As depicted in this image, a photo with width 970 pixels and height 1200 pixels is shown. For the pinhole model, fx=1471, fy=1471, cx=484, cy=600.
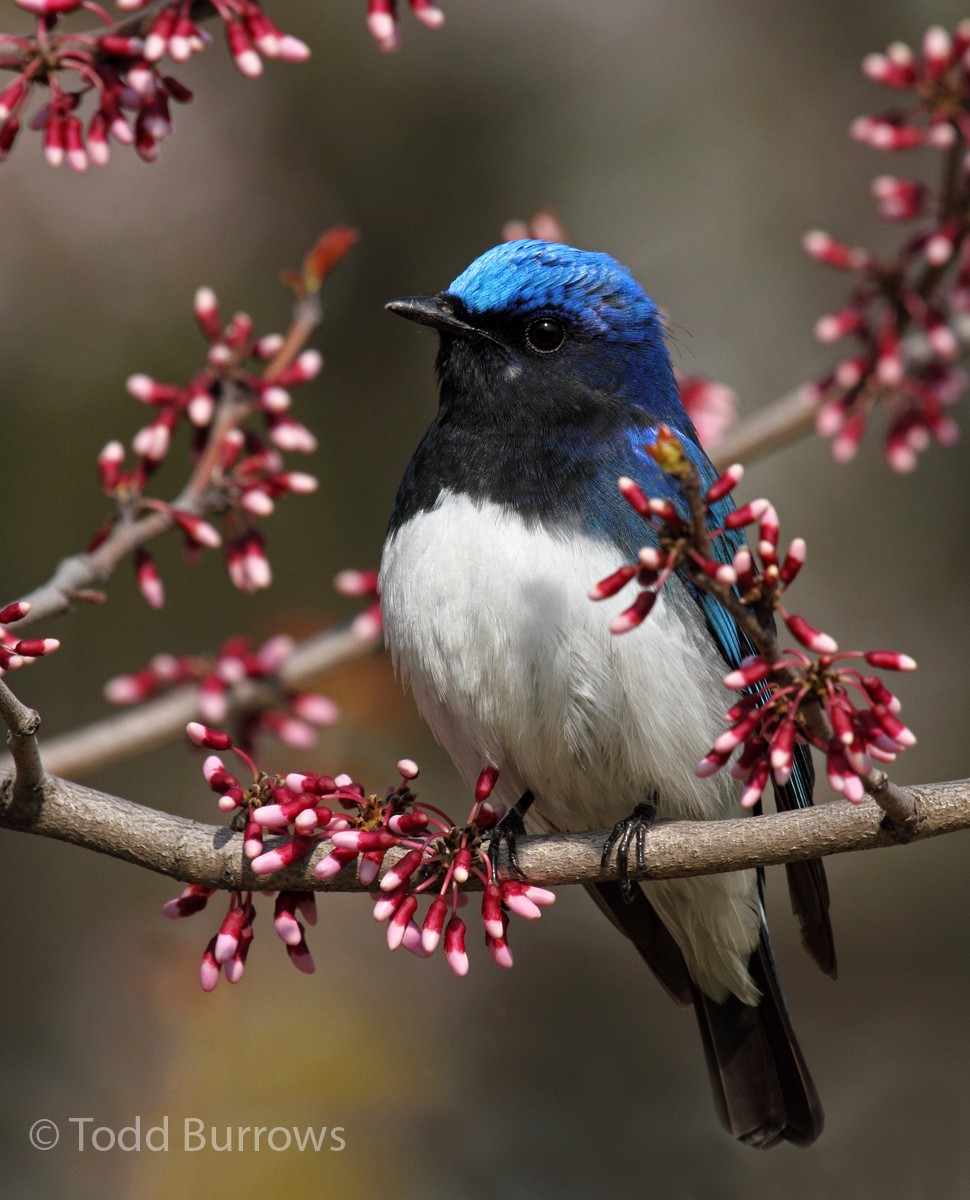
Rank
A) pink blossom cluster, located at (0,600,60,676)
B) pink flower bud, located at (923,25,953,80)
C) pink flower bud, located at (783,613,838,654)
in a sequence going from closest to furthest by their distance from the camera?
pink flower bud, located at (783,613,838,654), pink blossom cluster, located at (0,600,60,676), pink flower bud, located at (923,25,953,80)

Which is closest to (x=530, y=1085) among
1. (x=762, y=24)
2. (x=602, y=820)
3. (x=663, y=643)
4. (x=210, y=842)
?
(x=602, y=820)

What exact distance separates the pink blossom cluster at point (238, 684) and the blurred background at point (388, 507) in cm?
131

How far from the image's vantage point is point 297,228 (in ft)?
26.0

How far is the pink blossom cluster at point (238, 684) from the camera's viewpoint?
4.13 metres

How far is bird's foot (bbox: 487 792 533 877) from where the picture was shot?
322 centimetres

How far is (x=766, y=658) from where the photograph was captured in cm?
250

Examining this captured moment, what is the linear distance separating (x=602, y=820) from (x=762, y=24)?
19.8ft

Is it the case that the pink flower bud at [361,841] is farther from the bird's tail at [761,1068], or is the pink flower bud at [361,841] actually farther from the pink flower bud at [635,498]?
the bird's tail at [761,1068]

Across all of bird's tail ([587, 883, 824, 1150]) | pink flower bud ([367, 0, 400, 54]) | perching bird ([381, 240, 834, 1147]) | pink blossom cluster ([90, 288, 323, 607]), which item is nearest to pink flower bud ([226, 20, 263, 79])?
pink flower bud ([367, 0, 400, 54])

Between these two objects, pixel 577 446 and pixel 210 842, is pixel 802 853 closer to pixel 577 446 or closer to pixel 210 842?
pixel 210 842

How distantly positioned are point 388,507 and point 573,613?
387cm

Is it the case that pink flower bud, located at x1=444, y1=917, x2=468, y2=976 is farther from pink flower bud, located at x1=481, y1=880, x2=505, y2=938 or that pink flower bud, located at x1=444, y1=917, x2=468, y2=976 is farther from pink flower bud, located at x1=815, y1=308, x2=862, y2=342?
pink flower bud, located at x1=815, y1=308, x2=862, y2=342

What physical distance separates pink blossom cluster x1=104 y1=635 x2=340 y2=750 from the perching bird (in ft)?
1.24

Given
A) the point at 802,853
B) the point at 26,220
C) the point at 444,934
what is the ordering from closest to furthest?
the point at 802,853 → the point at 444,934 → the point at 26,220
